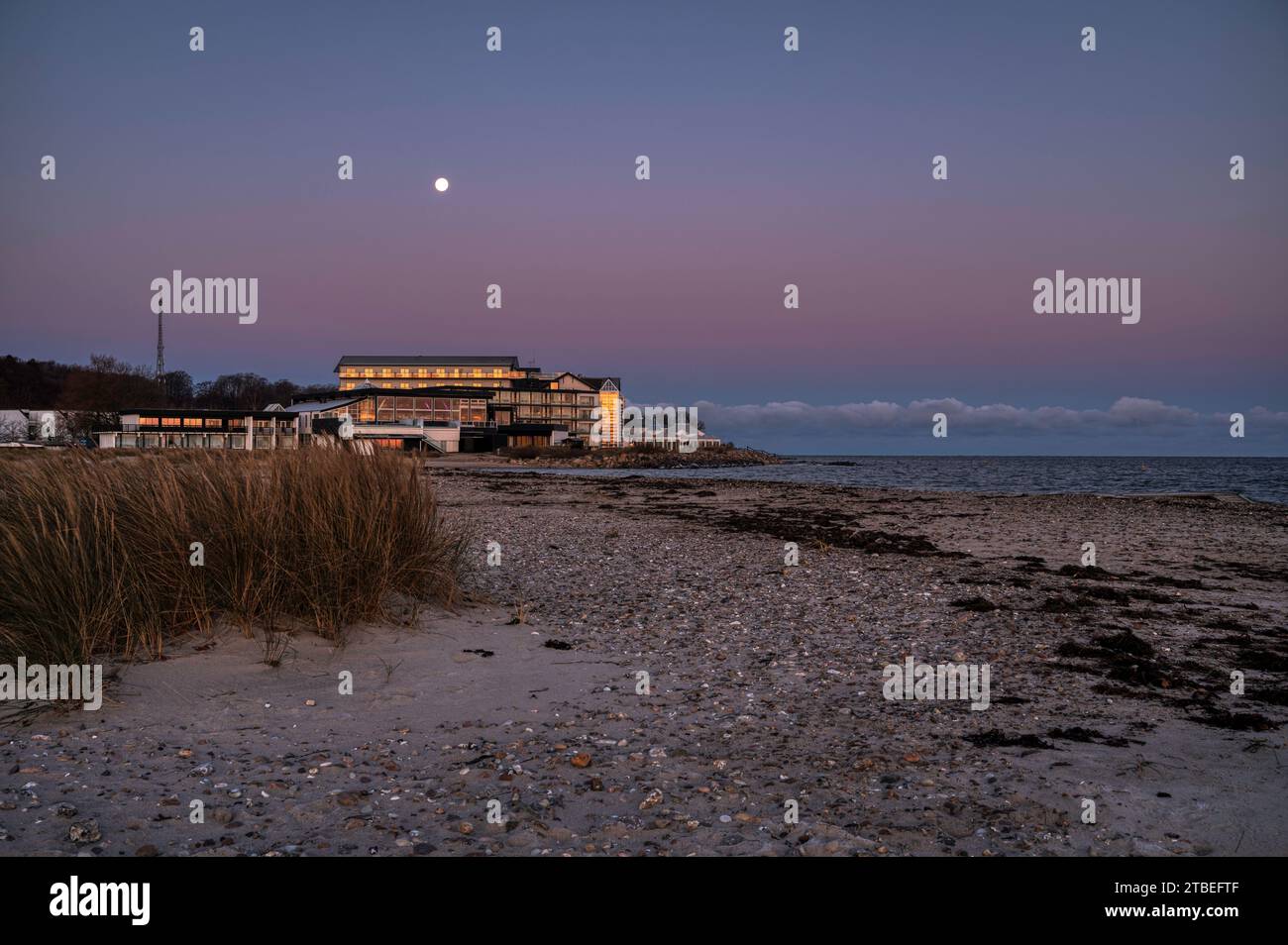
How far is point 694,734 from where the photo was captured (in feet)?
21.6

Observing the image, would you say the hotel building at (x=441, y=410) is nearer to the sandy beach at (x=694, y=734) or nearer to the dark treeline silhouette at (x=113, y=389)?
the dark treeline silhouette at (x=113, y=389)

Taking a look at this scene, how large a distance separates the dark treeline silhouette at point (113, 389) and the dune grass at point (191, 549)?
63595 mm

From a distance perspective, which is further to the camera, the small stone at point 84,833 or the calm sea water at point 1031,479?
the calm sea water at point 1031,479

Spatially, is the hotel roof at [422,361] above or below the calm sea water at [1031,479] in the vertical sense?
above

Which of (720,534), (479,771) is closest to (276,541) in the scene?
(479,771)

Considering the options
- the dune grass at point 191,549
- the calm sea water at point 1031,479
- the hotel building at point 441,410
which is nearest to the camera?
the dune grass at point 191,549

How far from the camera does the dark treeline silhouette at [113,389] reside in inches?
3620

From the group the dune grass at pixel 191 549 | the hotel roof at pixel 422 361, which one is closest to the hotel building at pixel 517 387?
the hotel roof at pixel 422 361

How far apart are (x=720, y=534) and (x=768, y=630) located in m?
12.1

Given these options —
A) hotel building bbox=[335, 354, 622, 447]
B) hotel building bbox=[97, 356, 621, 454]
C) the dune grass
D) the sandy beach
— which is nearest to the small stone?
the sandy beach

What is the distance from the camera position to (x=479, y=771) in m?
5.68

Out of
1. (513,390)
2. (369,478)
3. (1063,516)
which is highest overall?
(513,390)

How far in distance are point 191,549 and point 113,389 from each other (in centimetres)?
10205
